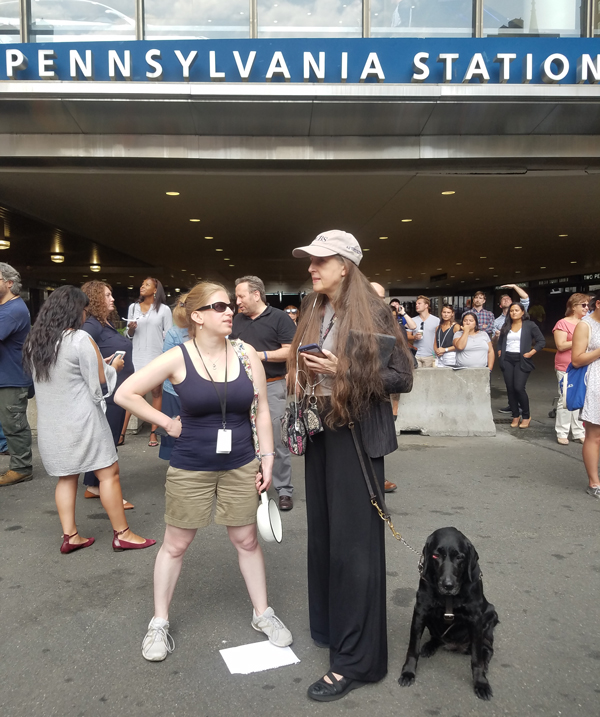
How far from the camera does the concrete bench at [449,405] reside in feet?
26.7

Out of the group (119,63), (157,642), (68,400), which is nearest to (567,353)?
(68,400)

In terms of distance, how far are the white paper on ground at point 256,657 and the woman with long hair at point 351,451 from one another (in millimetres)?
321

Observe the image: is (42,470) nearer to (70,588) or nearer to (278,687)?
(70,588)

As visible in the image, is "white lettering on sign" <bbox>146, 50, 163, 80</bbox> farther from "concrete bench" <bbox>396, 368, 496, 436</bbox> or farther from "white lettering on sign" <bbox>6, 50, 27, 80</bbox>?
"concrete bench" <bbox>396, 368, 496, 436</bbox>

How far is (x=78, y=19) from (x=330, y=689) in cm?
1078

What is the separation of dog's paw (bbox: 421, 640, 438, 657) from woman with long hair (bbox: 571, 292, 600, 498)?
3157 mm

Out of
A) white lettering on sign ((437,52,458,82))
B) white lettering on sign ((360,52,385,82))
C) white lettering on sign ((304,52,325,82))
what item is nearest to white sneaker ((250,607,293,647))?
white lettering on sign ((304,52,325,82))

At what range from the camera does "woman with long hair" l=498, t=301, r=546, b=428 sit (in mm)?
8656

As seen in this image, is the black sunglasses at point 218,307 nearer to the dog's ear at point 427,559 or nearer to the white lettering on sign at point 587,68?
the dog's ear at point 427,559

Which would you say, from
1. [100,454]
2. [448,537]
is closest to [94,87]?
[100,454]

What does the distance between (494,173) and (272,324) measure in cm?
690

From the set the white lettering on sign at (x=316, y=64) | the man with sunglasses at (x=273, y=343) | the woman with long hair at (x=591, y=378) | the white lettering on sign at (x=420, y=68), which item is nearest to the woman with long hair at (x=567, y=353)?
the woman with long hair at (x=591, y=378)

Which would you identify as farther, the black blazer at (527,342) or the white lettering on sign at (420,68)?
the black blazer at (527,342)

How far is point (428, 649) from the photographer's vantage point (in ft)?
9.58
